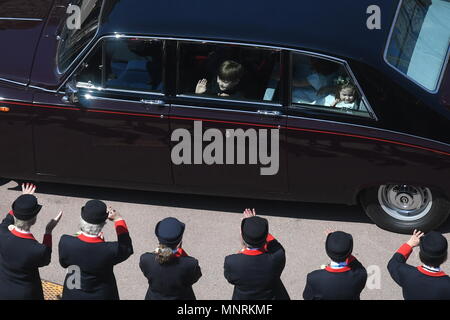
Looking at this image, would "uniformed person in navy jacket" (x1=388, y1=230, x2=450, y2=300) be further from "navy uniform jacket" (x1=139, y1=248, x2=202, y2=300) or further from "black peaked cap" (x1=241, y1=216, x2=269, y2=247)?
"navy uniform jacket" (x1=139, y1=248, x2=202, y2=300)

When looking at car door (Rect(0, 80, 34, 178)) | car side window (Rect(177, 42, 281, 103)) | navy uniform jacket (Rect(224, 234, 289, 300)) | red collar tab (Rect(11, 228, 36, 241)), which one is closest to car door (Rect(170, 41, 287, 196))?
car side window (Rect(177, 42, 281, 103))

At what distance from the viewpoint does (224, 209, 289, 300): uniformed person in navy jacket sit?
5.03m

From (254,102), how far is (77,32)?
188 centimetres

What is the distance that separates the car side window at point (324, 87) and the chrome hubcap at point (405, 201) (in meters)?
0.74

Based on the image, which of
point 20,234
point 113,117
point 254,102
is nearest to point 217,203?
point 254,102

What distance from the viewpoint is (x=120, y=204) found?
292 inches

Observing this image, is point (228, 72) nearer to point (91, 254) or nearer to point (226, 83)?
point (226, 83)

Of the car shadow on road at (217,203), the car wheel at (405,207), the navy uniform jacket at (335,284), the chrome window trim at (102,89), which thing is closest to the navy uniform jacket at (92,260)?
the navy uniform jacket at (335,284)

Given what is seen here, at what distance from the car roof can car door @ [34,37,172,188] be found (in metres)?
0.21

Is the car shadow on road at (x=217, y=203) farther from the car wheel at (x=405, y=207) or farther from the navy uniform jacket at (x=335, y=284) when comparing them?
the navy uniform jacket at (x=335, y=284)

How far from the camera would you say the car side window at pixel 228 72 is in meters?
6.67

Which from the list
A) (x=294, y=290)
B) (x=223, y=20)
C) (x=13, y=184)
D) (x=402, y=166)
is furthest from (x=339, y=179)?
(x=13, y=184)

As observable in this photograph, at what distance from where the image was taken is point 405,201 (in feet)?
22.2

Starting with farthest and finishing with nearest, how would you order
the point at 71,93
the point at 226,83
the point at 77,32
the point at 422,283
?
the point at 77,32
the point at 71,93
the point at 226,83
the point at 422,283
